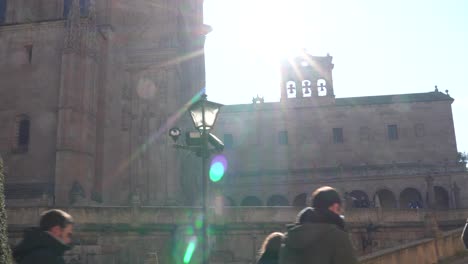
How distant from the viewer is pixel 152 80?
1228 inches

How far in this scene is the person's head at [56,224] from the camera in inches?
174

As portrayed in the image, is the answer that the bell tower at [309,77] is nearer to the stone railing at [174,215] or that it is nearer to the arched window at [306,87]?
the arched window at [306,87]

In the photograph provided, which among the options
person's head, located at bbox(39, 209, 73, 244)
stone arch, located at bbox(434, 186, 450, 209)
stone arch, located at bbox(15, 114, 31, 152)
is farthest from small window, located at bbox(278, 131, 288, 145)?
person's head, located at bbox(39, 209, 73, 244)

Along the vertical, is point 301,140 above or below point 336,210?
above

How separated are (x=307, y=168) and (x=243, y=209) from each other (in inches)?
891

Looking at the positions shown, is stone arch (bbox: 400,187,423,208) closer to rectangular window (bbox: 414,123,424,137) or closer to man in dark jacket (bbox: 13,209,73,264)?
rectangular window (bbox: 414,123,424,137)

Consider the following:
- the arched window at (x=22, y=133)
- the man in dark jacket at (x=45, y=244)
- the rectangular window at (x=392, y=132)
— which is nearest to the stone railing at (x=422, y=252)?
the man in dark jacket at (x=45, y=244)

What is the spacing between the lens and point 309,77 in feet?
154

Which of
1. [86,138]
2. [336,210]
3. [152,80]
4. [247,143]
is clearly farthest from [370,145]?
[336,210]

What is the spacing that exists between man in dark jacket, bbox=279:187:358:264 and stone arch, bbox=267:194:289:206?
39335mm

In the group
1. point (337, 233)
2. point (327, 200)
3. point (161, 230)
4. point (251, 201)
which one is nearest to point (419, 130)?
point (251, 201)

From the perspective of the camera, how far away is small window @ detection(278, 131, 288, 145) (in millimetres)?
46416

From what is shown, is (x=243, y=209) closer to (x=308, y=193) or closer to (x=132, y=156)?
(x=132, y=156)

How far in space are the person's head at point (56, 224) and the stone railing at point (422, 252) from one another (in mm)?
7656
